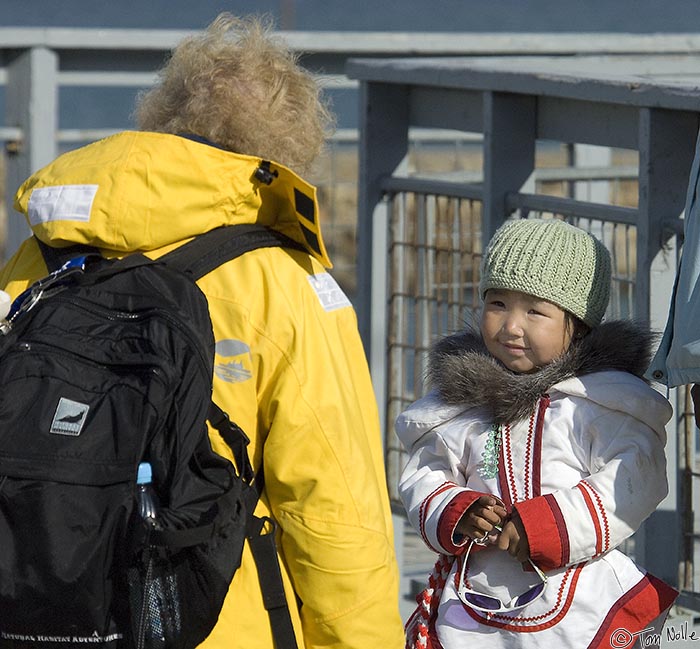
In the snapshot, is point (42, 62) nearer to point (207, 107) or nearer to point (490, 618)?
point (207, 107)

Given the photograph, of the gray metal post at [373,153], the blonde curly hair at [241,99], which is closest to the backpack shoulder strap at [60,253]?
the blonde curly hair at [241,99]

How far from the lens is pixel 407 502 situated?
2.52 meters

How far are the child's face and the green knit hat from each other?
0.03 metres

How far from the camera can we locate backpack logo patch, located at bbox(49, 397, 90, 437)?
2037 millimetres

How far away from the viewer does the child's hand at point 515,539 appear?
234cm

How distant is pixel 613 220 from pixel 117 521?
5.32ft

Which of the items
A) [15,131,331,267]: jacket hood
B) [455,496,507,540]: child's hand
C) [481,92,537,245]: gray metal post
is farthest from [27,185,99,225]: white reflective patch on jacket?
[481,92,537,245]: gray metal post

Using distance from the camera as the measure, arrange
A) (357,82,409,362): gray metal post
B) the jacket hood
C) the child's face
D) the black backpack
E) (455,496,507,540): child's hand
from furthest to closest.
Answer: (357,82,409,362): gray metal post, the child's face, (455,496,507,540): child's hand, the jacket hood, the black backpack

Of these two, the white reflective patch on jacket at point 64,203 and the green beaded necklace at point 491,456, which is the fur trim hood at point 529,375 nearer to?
the green beaded necklace at point 491,456

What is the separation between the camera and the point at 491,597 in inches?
95.1

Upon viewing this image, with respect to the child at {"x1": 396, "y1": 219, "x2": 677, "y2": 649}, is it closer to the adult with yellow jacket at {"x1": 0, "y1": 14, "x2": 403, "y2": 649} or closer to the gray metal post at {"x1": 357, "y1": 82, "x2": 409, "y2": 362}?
the adult with yellow jacket at {"x1": 0, "y1": 14, "x2": 403, "y2": 649}

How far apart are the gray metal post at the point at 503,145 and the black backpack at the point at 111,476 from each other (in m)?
1.64

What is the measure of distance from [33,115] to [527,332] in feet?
9.51

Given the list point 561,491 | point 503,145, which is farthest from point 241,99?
point 503,145
